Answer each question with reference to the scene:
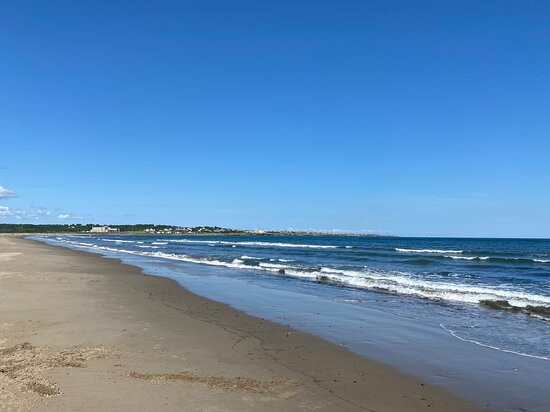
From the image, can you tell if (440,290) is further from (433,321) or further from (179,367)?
(179,367)

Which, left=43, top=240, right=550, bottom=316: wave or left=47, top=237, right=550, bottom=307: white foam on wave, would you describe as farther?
left=47, top=237, right=550, bottom=307: white foam on wave

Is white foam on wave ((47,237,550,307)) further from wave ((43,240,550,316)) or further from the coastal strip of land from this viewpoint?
the coastal strip of land

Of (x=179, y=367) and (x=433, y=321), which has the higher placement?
(x=179, y=367)

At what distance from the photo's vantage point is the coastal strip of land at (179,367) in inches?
224

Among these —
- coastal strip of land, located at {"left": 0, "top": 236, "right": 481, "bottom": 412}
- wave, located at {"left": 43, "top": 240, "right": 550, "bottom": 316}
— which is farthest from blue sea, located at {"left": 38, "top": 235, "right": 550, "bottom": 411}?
coastal strip of land, located at {"left": 0, "top": 236, "right": 481, "bottom": 412}

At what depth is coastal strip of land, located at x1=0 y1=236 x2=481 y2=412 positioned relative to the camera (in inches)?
224

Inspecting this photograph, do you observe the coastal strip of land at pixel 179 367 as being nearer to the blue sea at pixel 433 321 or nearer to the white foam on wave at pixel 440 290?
the blue sea at pixel 433 321

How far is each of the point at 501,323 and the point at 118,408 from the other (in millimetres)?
10886

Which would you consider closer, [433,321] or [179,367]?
[179,367]

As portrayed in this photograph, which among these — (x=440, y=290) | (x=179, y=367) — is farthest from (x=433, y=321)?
(x=179, y=367)

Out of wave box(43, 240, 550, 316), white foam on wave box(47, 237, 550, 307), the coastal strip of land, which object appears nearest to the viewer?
the coastal strip of land

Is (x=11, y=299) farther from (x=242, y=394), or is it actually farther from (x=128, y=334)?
(x=242, y=394)

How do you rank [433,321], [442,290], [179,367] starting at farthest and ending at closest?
1. [442,290]
2. [433,321]
3. [179,367]

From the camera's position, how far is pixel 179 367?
7.09 m
